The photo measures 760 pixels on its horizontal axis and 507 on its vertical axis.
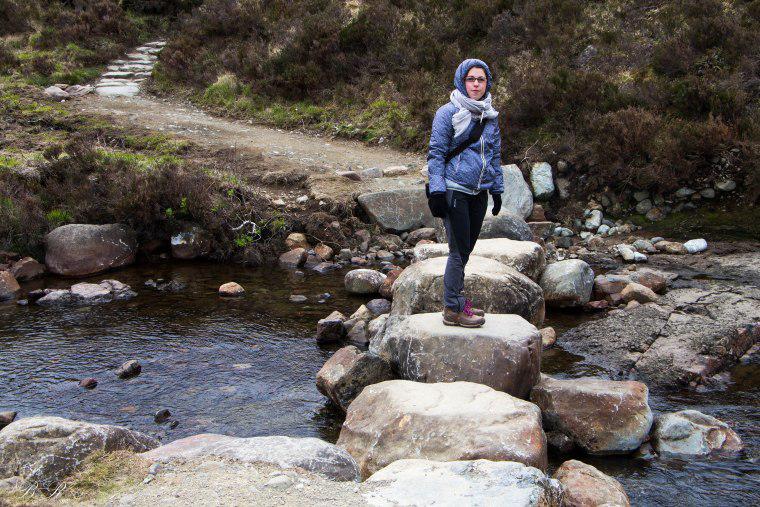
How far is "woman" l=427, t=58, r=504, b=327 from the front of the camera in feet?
16.9

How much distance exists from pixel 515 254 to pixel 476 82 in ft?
11.1

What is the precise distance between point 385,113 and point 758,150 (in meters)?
7.57

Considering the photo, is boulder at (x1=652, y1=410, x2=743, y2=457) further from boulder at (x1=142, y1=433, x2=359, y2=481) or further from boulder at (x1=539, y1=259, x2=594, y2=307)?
boulder at (x1=539, y1=259, x2=594, y2=307)

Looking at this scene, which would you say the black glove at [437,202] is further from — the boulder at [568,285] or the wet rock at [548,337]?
the boulder at [568,285]

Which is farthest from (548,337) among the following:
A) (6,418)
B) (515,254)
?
(6,418)

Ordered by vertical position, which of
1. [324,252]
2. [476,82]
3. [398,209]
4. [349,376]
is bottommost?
[324,252]

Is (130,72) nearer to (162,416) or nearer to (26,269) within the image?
(26,269)

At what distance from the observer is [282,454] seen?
393 cm

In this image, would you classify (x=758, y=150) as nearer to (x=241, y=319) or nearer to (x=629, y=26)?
(x=629, y=26)

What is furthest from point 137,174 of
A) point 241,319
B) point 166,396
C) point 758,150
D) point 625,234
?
point 758,150

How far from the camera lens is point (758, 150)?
33.2ft

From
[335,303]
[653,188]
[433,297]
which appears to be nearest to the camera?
[433,297]

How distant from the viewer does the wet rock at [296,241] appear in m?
10.6

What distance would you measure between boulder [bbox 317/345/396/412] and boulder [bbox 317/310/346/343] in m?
1.26
